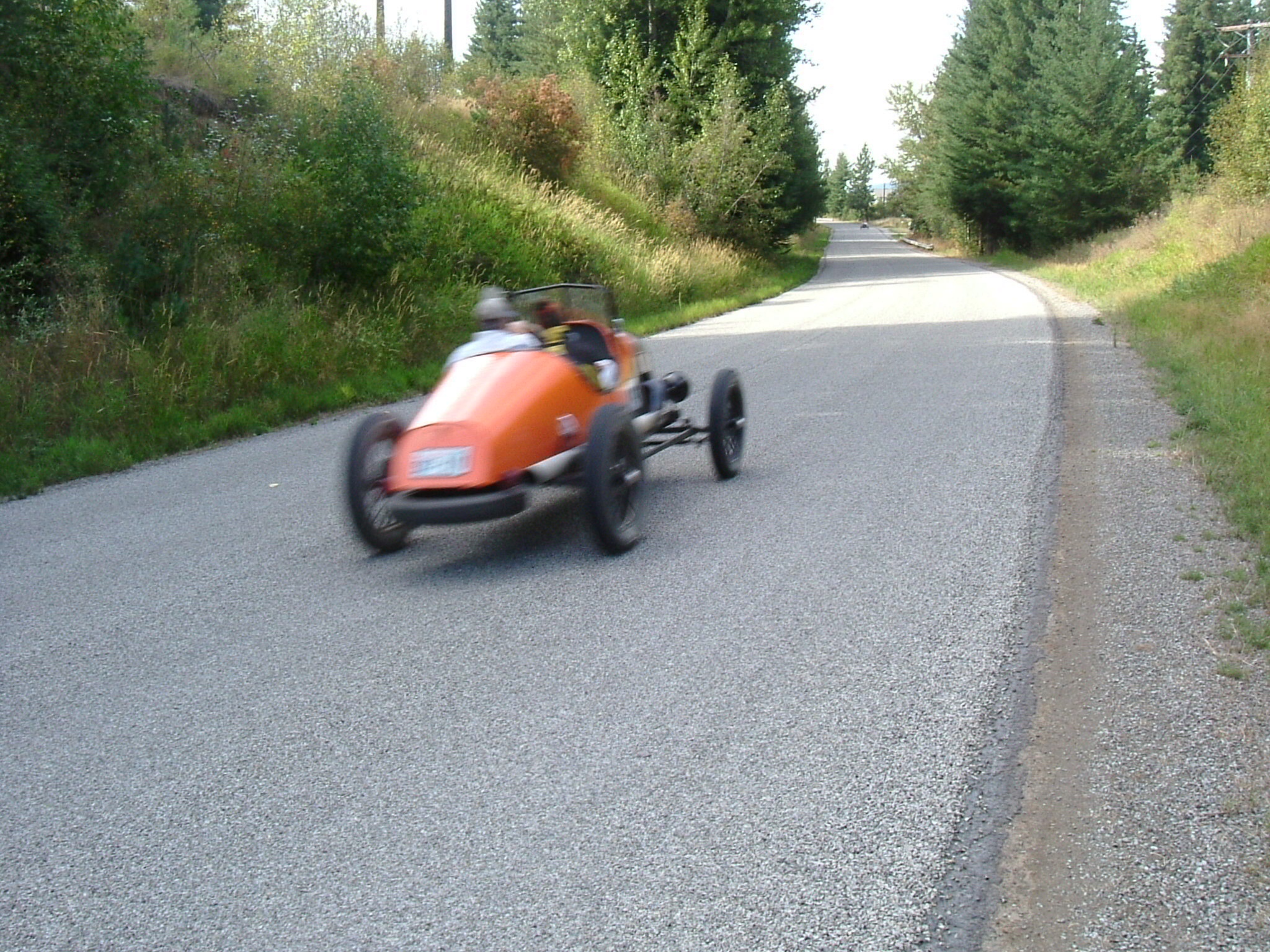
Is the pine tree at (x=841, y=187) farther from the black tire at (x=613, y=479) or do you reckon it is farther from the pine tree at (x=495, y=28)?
the black tire at (x=613, y=479)

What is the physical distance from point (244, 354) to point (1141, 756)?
10007mm

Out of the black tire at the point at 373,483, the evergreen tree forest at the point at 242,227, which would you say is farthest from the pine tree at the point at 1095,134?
the black tire at the point at 373,483

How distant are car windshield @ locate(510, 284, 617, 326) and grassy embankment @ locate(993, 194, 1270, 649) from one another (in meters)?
3.92

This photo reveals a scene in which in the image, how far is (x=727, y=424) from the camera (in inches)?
321

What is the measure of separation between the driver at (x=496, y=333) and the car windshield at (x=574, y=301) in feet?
2.06

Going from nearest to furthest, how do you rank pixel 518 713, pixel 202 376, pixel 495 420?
pixel 518 713 → pixel 495 420 → pixel 202 376

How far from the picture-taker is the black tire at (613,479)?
19.9 feet

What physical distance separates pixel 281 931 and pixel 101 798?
1082mm

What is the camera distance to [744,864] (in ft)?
10.6

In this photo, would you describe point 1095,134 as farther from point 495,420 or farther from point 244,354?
point 495,420

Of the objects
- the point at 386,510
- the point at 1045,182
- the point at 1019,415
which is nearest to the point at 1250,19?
the point at 1045,182

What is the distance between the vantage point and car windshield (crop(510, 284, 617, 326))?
7.84 meters

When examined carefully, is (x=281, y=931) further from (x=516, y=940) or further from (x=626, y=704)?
(x=626, y=704)

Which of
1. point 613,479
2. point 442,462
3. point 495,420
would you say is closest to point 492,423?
point 495,420
